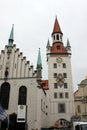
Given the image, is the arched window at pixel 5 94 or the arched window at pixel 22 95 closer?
the arched window at pixel 22 95

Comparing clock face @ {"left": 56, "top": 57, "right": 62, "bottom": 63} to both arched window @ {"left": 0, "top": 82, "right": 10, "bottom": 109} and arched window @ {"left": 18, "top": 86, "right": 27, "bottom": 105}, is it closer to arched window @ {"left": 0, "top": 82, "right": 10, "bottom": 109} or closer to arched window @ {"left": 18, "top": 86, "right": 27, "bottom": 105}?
arched window @ {"left": 18, "top": 86, "right": 27, "bottom": 105}

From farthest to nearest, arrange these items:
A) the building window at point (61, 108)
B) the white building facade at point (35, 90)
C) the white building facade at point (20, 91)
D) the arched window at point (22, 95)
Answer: the building window at point (61, 108) < the arched window at point (22, 95) < the white building facade at point (35, 90) < the white building facade at point (20, 91)

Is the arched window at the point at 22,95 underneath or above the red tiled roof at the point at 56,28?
underneath

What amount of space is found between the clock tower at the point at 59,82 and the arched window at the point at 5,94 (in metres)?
11.3

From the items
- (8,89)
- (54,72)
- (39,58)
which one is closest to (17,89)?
(8,89)

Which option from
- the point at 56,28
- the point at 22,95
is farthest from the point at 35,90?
the point at 56,28

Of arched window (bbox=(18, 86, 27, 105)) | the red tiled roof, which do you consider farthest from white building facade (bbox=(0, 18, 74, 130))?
the red tiled roof

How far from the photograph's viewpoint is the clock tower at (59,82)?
37.7m

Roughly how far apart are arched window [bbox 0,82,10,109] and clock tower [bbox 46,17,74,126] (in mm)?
11272

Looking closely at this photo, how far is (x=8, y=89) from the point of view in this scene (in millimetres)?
31766

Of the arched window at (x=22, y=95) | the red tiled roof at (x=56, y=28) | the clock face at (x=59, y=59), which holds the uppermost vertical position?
the red tiled roof at (x=56, y=28)

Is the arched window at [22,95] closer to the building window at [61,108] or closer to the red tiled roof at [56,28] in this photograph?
the building window at [61,108]

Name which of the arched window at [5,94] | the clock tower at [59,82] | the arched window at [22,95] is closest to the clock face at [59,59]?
the clock tower at [59,82]

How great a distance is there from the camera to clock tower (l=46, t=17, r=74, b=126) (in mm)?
37688
